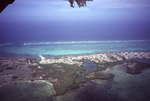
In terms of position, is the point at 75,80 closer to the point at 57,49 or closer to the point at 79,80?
the point at 79,80

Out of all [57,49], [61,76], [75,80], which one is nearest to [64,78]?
[61,76]

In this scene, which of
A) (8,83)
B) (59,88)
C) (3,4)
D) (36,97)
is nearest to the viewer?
(3,4)

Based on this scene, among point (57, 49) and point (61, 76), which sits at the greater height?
point (57, 49)

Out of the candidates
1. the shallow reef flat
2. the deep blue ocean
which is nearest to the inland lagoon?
the shallow reef flat

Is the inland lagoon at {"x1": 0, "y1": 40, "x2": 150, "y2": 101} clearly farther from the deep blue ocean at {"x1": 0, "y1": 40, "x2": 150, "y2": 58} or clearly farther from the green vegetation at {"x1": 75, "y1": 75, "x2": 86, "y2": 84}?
the deep blue ocean at {"x1": 0, "y1": 40, "x2": 150, "y2": 58}

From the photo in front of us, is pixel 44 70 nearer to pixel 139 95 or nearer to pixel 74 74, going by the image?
pixel 74 74

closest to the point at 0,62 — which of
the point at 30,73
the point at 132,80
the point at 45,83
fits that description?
the point at 30,73

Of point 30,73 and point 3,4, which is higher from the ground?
point 3,4

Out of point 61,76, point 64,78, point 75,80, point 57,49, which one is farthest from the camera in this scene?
point 57,49
